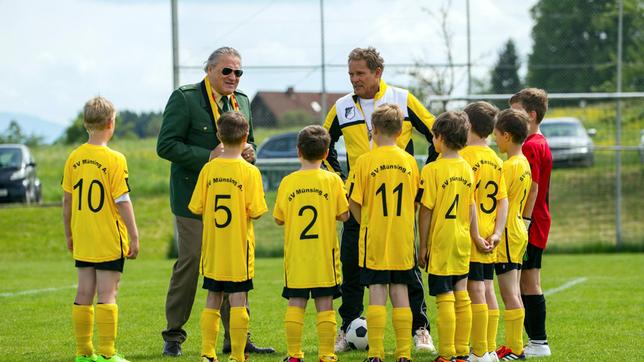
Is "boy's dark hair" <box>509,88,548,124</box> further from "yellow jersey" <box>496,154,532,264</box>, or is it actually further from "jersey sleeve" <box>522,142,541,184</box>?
"yellow jersey" <box>496,154,532,264</box>

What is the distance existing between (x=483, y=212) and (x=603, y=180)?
12020 mm

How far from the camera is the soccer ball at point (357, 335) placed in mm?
7664

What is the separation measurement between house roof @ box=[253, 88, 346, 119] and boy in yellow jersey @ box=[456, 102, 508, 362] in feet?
36.8

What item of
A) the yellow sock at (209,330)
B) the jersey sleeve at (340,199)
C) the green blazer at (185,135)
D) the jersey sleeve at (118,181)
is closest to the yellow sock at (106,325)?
the yellow sock at (209,330)

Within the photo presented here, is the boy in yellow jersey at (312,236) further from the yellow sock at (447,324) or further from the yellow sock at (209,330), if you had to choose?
the yellow sock at (447,324)

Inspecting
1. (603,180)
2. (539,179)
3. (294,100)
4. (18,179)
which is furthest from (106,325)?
(18,179)

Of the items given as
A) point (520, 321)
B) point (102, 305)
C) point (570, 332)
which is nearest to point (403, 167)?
point (520, 321)

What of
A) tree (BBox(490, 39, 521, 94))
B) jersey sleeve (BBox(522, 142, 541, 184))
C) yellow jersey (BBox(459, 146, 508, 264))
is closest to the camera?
yellow jersey (BBox(459, 146, 508, 264))

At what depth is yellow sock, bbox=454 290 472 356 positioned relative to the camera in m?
6.68

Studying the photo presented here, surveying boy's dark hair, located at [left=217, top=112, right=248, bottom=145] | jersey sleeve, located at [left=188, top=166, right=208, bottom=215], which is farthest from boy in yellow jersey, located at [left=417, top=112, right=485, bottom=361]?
jersey sleeve, located at [left=188, top=166, right=208, bottom=215]

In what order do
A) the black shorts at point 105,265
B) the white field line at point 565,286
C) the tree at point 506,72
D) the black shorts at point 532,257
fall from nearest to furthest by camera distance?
the black shorts at point 105,265, the black shorts at point 532,257, the white field line at point 565,286, the tree at point 506,72

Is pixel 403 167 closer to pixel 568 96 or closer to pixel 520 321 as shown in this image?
pixel 520 321

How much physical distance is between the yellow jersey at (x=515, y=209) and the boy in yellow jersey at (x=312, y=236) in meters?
1.22

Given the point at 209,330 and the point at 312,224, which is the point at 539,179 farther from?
the point at 209,330
